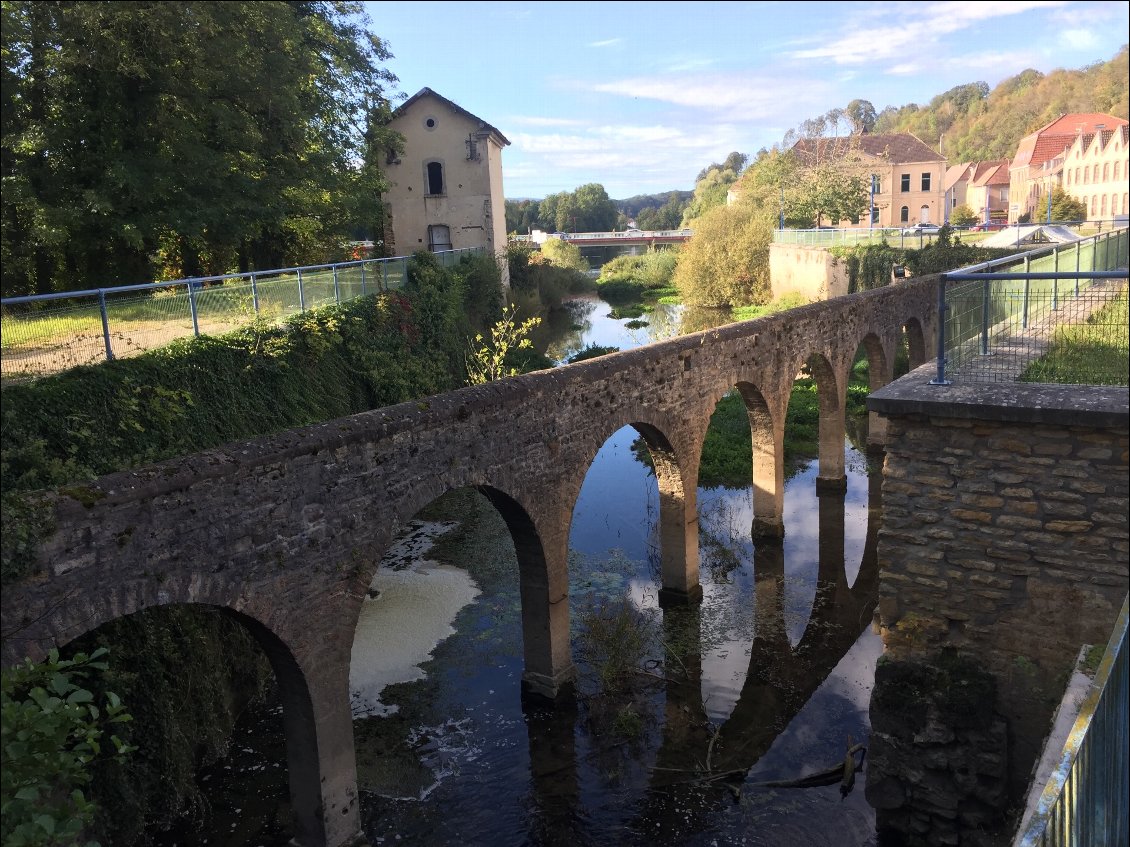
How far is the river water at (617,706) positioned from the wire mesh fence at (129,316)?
4728 millimetres

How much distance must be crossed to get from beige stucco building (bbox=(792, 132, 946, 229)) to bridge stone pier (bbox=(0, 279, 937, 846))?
157ft

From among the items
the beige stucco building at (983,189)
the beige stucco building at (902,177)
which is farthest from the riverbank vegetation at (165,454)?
the beige stucco building at (983,189)

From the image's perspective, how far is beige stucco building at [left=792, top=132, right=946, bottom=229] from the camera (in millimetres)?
55781

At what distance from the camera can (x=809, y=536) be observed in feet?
53.4

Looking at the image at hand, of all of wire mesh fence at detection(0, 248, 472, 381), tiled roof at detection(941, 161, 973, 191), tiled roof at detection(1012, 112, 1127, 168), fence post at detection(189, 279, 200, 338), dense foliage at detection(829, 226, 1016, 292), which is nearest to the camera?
wire mesh fence at detection(0, 248, 472, 381)

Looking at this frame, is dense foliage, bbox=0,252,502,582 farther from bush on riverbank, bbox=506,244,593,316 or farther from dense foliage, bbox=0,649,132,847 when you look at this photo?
bush on riverbank, bbox=506,244,593,316

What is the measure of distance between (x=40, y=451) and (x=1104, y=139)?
132 feet

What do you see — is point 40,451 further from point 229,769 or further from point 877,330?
point 877,330

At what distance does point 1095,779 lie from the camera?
4086 millimetres

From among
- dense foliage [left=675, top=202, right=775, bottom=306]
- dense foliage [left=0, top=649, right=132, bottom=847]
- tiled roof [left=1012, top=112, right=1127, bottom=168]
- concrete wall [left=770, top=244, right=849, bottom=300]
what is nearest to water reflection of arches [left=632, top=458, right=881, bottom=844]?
dense foliage [left=0, top=649, right=132, bottom=847]

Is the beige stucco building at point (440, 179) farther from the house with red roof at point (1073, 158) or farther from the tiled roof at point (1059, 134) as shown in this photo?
the tiled roof at point (1059, 134)

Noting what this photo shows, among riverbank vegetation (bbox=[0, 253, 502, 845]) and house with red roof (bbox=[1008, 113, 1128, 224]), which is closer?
riverbank vegetation (bbox=[0, 253, 502, 845])

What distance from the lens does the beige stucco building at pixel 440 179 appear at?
30.5 m

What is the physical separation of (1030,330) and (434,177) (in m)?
25.6
